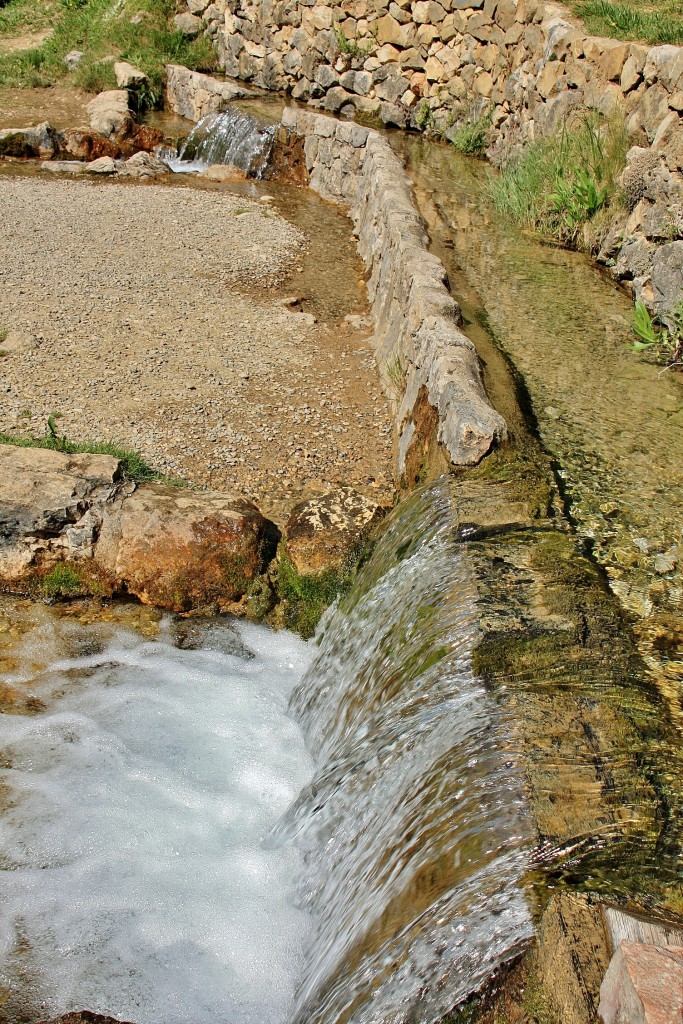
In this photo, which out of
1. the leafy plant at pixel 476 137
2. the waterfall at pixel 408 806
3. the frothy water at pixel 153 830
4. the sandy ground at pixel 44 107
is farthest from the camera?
the sandy ground at pixel 44 107

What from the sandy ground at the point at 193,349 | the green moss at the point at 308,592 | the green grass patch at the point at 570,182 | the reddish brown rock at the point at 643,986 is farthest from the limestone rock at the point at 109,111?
the reddish brown rock at the point at 643,986

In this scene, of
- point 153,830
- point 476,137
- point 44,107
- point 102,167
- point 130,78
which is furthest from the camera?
point 130,78

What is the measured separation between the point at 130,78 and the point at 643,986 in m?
13.8

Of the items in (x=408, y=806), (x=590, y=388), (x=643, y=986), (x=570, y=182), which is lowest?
(x=408, y=806)

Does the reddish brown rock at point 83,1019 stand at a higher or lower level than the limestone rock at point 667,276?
lower

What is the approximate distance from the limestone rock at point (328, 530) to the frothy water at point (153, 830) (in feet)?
1.33

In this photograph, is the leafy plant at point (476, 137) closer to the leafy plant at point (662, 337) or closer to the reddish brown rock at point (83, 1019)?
the leafy plant at point (662, 337)

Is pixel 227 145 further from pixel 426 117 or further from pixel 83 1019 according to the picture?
pixel 83 1019

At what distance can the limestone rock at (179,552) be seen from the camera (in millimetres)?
4250

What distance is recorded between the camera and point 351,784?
9.82ft

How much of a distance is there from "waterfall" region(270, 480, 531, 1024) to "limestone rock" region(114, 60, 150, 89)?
37.1 feet

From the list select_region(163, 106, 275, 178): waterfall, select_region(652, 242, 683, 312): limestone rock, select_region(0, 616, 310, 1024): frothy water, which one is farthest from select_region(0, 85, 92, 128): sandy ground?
select_region(0, 616, 310, 1024): frothy water

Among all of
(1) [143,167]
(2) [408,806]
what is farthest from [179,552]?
(1) [143,167]

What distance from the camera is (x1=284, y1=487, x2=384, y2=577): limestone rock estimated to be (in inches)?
173
